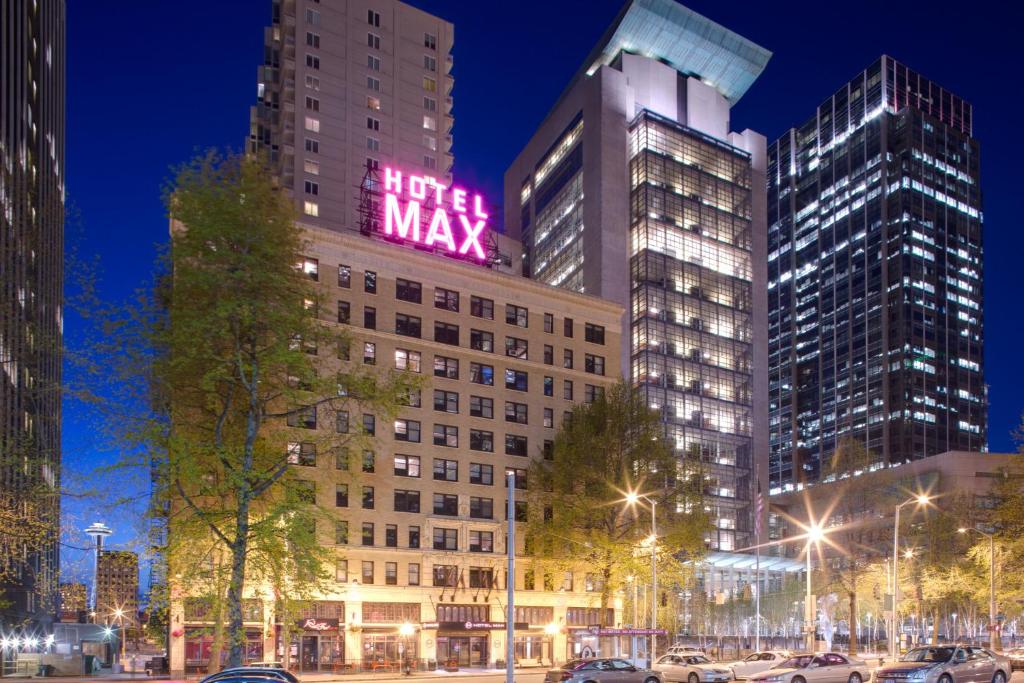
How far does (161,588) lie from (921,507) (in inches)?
4554

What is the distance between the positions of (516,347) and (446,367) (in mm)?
7568

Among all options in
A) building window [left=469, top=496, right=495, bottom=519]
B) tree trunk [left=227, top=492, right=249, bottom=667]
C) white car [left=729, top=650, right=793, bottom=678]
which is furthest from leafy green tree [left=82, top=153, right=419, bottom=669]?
building window [left=469, top=496, right=495, bottom=519]

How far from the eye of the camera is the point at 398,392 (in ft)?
128

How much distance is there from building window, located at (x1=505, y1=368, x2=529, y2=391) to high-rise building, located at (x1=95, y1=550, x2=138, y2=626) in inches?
1350

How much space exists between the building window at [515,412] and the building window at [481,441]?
96.1 inches

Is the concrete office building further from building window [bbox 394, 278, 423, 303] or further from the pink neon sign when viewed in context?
the pink neon sign

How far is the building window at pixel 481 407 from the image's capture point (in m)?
81.3

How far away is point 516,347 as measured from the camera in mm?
84875

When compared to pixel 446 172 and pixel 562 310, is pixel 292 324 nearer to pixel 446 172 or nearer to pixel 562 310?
pixel 562 310

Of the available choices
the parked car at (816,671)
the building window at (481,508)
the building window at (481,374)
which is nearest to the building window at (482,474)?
the building window at (481,508)

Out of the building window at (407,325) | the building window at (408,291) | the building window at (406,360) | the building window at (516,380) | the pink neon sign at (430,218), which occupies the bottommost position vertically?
the building window at (516,380)

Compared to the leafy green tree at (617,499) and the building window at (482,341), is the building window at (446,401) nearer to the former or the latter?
the building window at (482,341)

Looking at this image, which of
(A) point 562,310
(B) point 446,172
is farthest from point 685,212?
(A) point 562,310

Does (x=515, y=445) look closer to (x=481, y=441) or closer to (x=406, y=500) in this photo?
(x=481, y=441)
